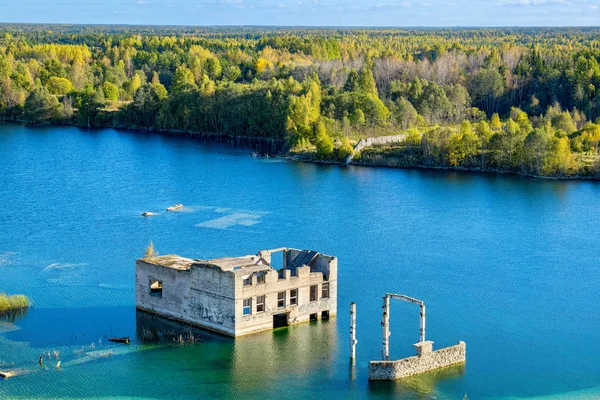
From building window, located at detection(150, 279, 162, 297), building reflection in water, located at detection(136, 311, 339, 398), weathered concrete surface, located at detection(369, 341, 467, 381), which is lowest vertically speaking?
building reflection in water, located at detection(136, 311, 339, 398)

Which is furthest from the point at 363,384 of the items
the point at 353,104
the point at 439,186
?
the point at 353,104

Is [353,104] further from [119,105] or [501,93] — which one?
[119,105]

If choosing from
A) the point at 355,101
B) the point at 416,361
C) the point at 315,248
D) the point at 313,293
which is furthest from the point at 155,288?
the point at 355,101

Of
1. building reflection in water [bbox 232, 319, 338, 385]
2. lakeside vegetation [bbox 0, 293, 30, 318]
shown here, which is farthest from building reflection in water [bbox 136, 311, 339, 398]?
lakeside vegetation [bbox 0, 293, 30, 318]

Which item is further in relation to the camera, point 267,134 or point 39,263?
point 267,134

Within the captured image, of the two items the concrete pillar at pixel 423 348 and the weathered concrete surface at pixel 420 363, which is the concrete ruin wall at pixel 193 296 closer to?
the weathered concrete surface at pixel 420 363

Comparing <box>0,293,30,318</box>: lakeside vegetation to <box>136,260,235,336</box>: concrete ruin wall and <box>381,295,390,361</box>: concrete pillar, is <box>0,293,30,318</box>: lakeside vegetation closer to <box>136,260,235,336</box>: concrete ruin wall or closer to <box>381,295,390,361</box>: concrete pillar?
<box>136,260,235,336</box>: concrete ruin wall
